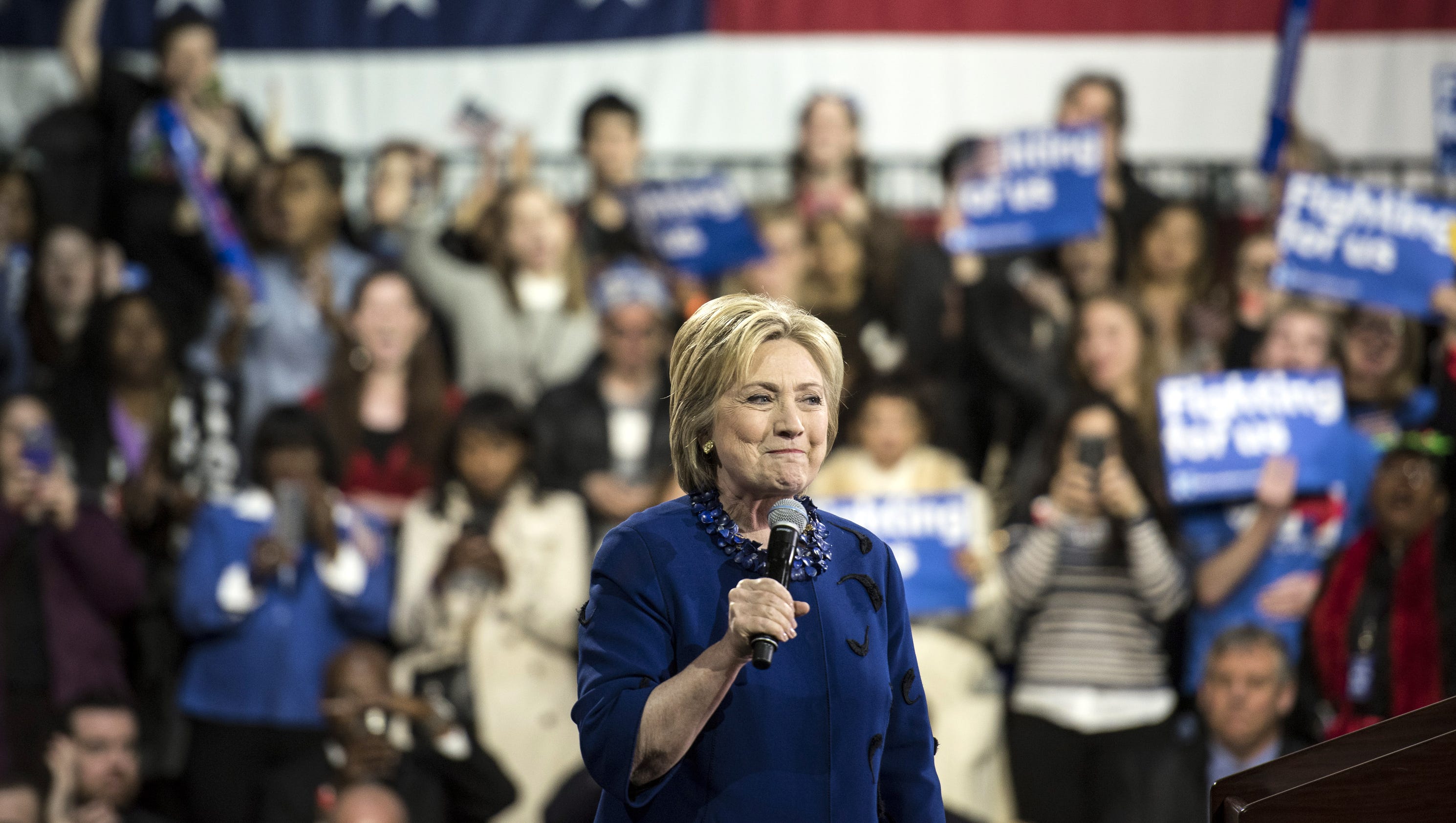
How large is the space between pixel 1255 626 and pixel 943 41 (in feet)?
8.34

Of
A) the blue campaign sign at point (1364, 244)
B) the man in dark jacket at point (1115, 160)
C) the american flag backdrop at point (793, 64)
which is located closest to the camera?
the blue campaign sign at point (1364, 244)

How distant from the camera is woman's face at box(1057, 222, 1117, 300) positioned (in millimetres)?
5832

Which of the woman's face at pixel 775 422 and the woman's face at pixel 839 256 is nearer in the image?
the woman's face at pixel 775 422

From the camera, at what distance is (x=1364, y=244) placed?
222 inches

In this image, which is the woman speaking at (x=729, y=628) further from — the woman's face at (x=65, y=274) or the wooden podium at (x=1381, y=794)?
the woman's face at (x=65, y=274)

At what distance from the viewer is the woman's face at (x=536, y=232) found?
5.82 m

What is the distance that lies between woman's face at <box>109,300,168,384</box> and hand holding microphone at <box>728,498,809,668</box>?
437cm

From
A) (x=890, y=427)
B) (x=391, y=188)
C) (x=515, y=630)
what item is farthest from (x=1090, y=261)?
(x=391, y=188)

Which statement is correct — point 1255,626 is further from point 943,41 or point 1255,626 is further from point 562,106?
point 562,106

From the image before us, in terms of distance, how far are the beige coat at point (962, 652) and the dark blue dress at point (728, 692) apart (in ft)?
10.5

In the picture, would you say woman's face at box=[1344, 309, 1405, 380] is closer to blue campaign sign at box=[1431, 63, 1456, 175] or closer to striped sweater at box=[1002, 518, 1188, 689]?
blue campaign sign at box=[1431, 63, 1456, 175]

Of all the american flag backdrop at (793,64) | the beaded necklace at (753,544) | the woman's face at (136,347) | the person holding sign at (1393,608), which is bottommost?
the person holding sign at (1393,608)

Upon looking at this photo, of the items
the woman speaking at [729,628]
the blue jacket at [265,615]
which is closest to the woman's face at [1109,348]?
the blue jacket at [265,615]

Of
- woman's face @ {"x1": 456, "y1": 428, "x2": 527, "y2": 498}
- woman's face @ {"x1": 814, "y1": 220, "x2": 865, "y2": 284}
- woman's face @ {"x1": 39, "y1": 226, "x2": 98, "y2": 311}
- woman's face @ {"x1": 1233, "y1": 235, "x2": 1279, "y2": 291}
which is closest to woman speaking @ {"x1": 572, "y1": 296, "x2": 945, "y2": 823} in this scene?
woman's face @ {"x1": 456, "y1": 428, "x2": 527, "y2": 498}
